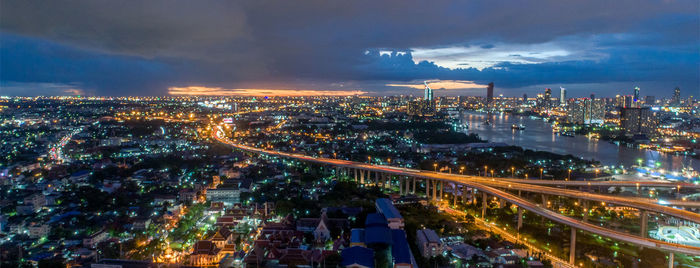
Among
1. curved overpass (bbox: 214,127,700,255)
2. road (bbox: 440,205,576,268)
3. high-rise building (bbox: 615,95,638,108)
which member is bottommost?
road (bbox: 440,205,576,268)

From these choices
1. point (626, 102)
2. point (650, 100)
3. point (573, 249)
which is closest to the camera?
point (573, 249)

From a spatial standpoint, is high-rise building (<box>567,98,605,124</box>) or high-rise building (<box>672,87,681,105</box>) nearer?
high-rise building (<box>567,98,605,124</box>)

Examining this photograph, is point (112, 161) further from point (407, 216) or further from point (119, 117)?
point (119, 117)

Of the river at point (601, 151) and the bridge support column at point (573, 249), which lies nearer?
the bridge support column at point (573, 249)

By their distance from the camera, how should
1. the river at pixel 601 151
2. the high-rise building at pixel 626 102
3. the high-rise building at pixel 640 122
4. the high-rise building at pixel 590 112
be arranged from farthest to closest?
the high-rise building at pixel 626 102 → the high-rise building at pixel 590 112 → the high-rise building at pixel 640 122 → the river at pixel 601 151

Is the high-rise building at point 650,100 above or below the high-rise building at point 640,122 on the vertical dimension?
above

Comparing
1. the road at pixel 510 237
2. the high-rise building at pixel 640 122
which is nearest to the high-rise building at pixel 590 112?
the high-rise building at pixel 640 122

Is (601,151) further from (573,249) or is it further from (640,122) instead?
(573,249)

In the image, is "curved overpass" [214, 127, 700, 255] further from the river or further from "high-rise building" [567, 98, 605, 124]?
"high-rise building" [567, 98, 605, 124]

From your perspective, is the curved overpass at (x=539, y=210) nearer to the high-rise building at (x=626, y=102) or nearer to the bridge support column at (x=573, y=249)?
the bridge support column at (x=573, y=249)

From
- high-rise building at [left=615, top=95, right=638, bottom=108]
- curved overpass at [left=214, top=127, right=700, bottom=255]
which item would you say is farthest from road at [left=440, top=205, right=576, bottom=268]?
high-rise building at [left=615, top=95, right=638, bottom=108]

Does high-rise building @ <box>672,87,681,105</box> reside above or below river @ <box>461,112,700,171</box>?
above

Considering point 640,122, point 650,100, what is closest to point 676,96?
point 650,100
